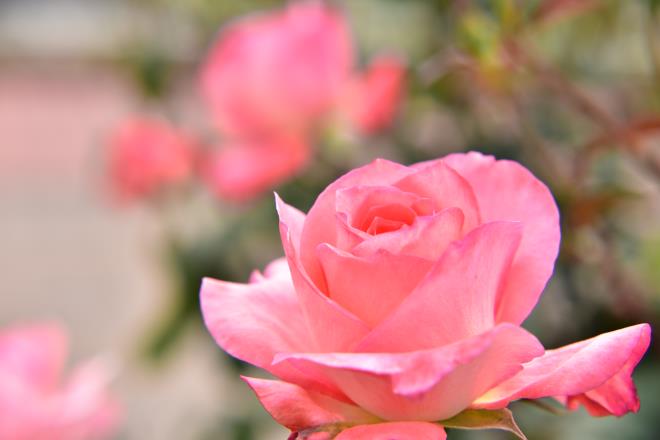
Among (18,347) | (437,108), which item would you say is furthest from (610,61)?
(18,347)

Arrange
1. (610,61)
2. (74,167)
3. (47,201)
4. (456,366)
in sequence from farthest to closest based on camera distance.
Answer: (74,167) → (47,201) → (610,61) → (456,366)

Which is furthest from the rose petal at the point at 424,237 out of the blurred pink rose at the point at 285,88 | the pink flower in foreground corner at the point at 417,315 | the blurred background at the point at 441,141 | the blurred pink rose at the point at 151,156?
the blurred pink rose at the point at 151,156

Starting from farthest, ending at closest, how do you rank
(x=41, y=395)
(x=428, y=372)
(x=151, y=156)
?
(x=151, y=156), (x=41, y=395), (x=428, y=372)

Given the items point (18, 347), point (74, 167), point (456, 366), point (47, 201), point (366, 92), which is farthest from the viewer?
point (74, 167)

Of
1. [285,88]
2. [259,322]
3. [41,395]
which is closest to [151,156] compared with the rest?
[285,88]

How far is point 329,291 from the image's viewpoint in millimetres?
155

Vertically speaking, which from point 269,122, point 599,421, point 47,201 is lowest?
point 47,201

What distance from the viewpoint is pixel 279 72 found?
0.47 m

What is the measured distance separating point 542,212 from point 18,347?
0.70 feet

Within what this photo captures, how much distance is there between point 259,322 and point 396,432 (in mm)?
33

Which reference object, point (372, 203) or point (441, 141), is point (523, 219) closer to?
point (372, 203)

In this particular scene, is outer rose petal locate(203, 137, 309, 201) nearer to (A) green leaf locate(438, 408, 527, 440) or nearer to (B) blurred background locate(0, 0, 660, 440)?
(B) blurred background locate(0, 0, 660, 440)

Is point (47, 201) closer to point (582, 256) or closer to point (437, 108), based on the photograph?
point (437, 108)

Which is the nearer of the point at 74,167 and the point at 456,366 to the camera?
the point at 456,366
